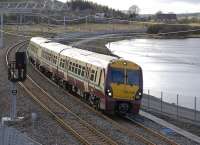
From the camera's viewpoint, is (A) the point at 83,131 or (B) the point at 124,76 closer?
(A) the point at 83,131

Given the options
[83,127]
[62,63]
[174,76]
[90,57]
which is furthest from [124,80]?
[174,76]

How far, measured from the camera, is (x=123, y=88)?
28688 mm

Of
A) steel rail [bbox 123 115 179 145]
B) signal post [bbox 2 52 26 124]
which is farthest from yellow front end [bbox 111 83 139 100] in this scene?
signal post [bbox 2 52 26 124]

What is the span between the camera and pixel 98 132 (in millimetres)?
24469

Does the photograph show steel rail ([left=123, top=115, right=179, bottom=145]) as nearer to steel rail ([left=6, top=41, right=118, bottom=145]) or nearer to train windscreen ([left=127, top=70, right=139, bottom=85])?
train windscreen ([left=127, top=70, right=139, bottom=85])

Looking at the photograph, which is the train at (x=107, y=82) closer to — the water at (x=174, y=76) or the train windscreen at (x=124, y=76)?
the train windscreen at (x=124, y=76)

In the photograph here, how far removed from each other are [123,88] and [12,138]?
42.7 feet

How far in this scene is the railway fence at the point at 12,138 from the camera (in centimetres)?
1566

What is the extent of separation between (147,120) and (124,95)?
6.03 feet

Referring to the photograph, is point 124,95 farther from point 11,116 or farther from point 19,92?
point 19,92

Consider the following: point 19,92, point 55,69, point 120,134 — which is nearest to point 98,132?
point 120,134

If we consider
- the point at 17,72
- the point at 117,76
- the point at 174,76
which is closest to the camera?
the point at 17,72

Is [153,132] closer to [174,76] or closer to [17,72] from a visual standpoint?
[17,72]

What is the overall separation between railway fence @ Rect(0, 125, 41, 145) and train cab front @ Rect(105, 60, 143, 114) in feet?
39.1
